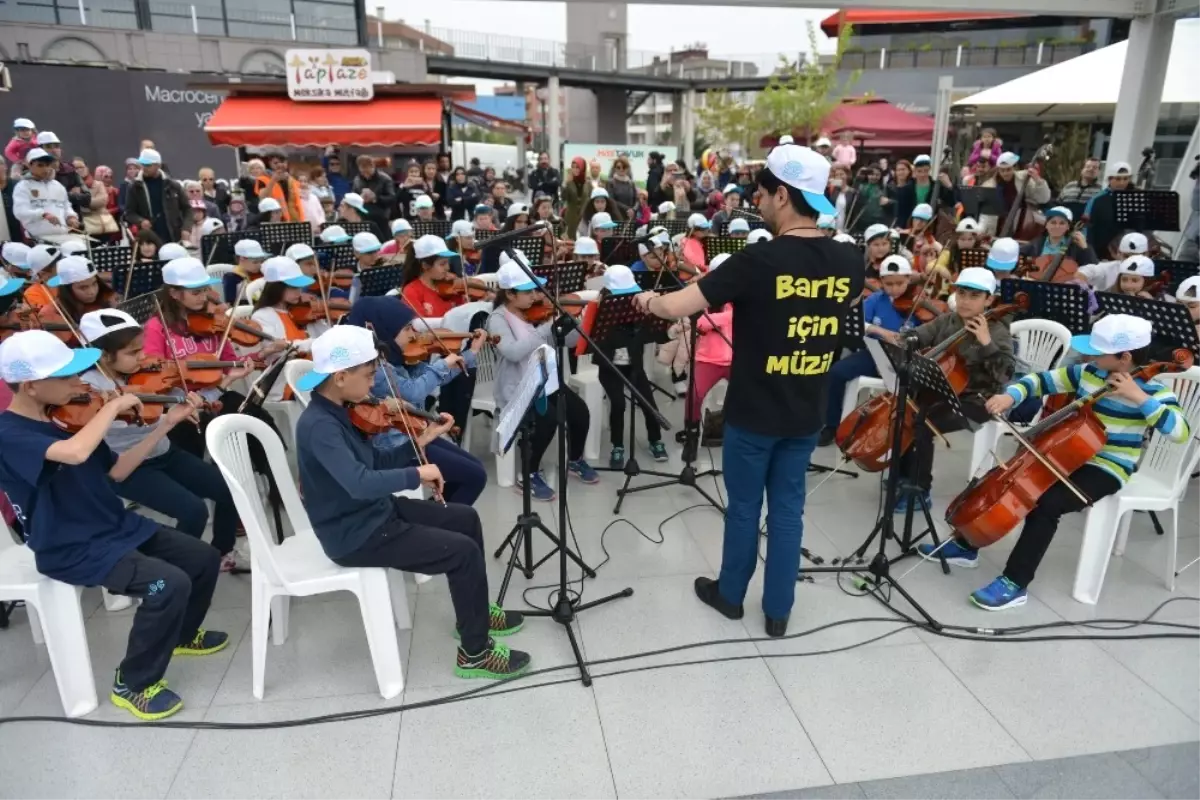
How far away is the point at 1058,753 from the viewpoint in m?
2.50

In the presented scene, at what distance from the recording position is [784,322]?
106 inches

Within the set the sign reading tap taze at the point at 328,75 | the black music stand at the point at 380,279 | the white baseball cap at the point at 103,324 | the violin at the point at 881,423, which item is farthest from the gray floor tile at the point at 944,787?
the sign reading tap taze at the point at 328,75

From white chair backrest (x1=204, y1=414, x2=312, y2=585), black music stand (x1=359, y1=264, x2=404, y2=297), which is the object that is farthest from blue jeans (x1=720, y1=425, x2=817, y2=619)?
black music stand (x1=359, y1=264, x2=404, y2=297)

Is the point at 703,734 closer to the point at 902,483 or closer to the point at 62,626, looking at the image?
the point at 902,483

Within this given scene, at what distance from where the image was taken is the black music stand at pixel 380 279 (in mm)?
5184

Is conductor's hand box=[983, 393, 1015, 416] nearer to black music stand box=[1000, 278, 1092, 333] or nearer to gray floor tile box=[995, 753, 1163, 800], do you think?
gray floor tile box=[995, 753, 1163, 800]

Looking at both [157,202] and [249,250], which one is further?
[157,202]

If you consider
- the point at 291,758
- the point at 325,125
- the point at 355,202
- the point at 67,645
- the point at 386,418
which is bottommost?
the point at 291,758

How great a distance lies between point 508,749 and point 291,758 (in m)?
0.72

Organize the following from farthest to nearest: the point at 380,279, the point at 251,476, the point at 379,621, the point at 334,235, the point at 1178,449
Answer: the point at 334,235 → the point at 380,279 → the point at 1178,449 → the point at 251,476 → the point at 379,621

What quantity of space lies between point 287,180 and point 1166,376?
334 inches

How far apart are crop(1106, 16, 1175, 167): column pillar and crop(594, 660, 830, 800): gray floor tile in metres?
8.42

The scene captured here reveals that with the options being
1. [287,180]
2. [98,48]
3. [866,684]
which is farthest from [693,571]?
[98,48]

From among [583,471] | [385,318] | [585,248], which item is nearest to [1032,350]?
[583,471]
